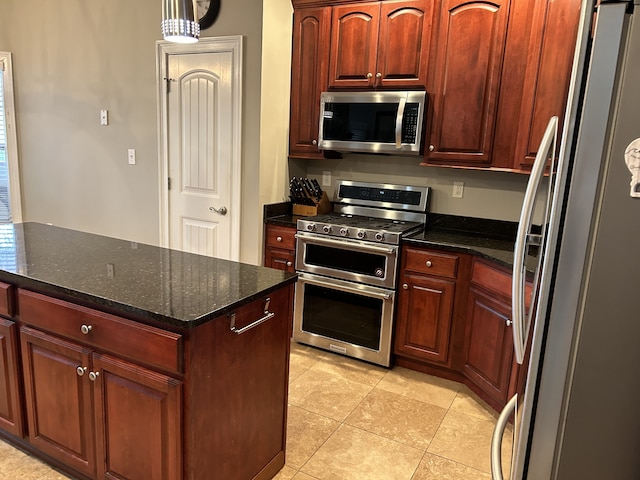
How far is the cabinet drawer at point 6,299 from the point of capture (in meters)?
1.85

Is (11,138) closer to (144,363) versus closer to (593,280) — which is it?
(144,363)

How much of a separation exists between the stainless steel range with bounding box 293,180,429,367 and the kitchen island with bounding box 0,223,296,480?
119 cm

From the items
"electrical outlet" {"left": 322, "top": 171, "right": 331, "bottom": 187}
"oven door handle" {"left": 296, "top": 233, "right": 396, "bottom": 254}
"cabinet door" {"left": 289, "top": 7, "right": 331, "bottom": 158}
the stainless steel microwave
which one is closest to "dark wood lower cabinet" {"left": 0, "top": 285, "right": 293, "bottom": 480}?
"oven door handle" {"left": 296, "top": 233, "right": 396, "bottom": 254}

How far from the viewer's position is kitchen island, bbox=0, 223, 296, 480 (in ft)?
4.92

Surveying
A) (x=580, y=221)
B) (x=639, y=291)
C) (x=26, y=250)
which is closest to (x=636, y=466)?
(x=639, y=291)

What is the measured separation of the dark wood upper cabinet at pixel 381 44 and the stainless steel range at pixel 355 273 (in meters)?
0.79

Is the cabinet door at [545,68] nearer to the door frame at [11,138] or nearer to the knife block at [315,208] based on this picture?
the knife block at [315,208]

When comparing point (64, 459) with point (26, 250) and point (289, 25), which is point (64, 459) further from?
point (289, 25)

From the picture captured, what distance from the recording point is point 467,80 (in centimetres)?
288

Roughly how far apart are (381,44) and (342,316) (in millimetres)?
1851

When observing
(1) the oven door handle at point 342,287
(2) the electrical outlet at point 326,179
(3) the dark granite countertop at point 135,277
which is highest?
(2) the electrical outlet at point 326,179

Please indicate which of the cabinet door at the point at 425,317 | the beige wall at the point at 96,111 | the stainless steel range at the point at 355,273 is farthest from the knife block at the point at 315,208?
the cabinet door at the point at 425,317

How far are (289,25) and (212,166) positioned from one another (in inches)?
46.9

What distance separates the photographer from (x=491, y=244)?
9.52 feet
